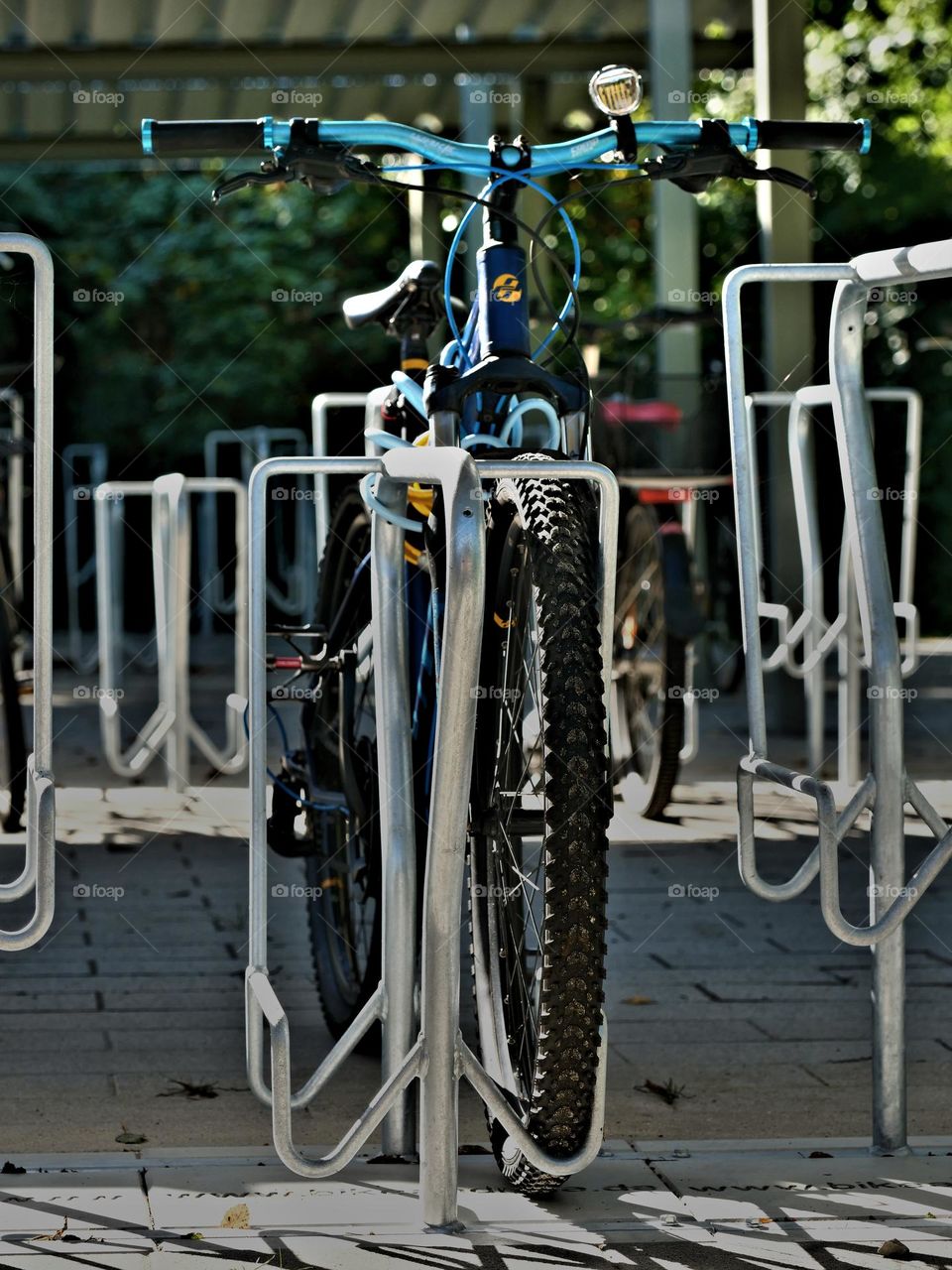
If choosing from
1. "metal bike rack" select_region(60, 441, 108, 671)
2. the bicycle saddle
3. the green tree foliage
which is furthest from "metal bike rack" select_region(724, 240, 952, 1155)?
the green tree foliage

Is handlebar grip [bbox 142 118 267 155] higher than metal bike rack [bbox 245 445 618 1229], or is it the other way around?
handlebar grip [bbox 142 118 267 155]

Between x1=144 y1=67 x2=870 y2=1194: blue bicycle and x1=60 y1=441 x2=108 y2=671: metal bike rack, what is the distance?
327 inches

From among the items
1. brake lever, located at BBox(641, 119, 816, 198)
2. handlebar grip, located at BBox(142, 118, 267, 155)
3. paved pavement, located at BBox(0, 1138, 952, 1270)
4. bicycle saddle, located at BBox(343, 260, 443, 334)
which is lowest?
paved pavement, located at BBox(0, 1138, 952, 1270)

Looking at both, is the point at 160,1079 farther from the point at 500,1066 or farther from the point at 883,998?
the point at 883,998

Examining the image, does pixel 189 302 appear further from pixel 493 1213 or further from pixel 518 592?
pixel 493 1213

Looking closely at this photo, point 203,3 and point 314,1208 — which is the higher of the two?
point 203,3

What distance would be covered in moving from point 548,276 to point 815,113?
18.1 feet

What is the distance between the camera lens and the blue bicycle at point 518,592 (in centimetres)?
251

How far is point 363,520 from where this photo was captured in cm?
357

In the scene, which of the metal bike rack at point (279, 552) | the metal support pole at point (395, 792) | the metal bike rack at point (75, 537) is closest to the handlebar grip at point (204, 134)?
the metal support pole at point (395, 792)

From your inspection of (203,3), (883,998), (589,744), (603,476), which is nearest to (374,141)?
(603,476)

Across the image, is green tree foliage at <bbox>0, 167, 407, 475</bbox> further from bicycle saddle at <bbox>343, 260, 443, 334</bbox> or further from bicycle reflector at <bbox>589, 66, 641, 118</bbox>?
bicycle reflector at <bbox>589, 66, 641, 118</bbox>

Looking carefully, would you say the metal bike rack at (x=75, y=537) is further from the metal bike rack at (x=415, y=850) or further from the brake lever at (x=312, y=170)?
the metal bike rack at (x=415, y=850)

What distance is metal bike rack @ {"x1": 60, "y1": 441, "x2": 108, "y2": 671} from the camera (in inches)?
502
